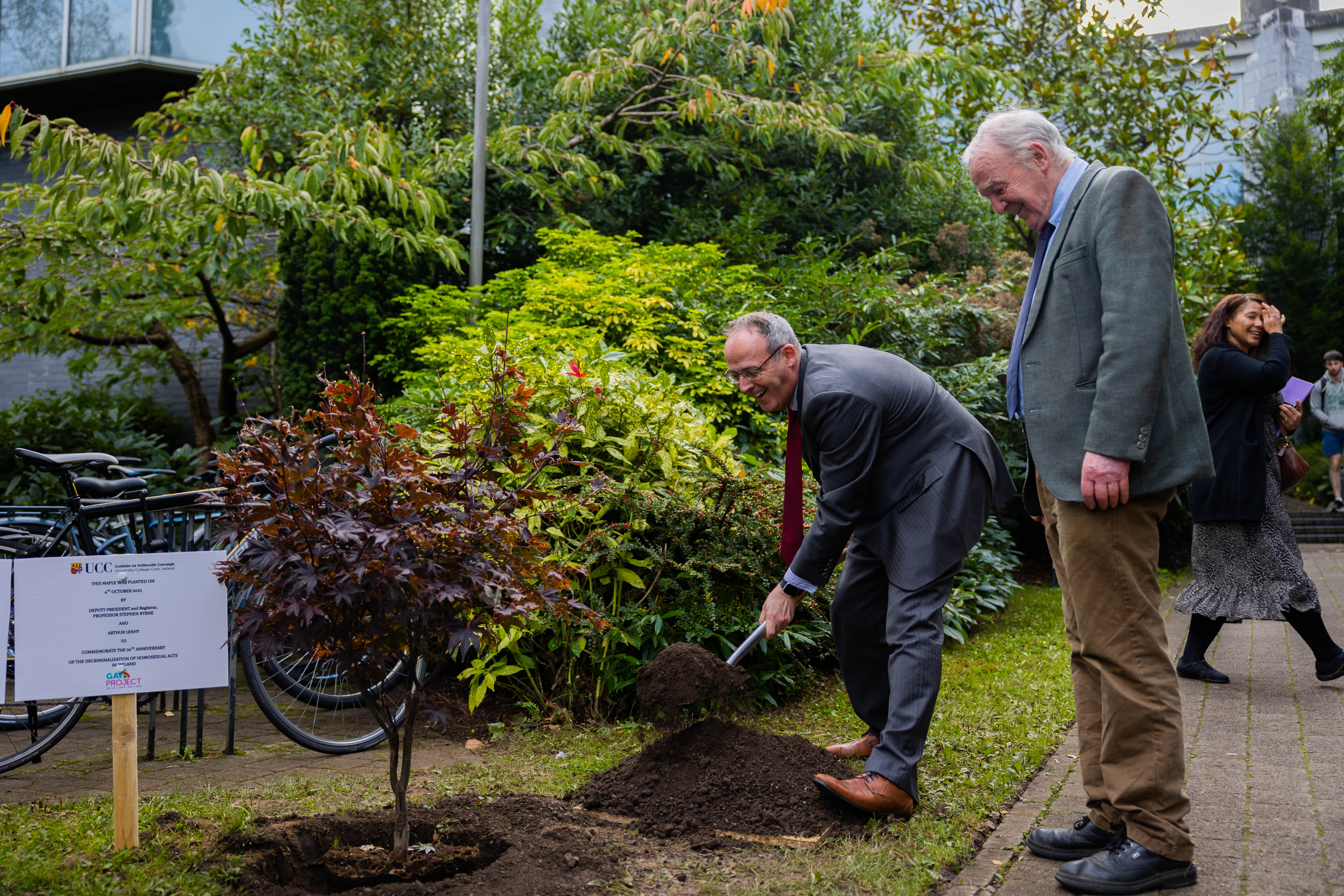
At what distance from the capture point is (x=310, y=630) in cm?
284

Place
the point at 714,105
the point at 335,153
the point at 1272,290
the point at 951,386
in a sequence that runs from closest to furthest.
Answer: the point at 335,153
the point at 951,386
the point at 714,105
the point at 1272,290

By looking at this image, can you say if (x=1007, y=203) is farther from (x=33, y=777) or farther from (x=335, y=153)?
(x=335, y=153)

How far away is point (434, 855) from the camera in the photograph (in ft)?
9.87

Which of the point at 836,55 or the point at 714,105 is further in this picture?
the point at 836,55

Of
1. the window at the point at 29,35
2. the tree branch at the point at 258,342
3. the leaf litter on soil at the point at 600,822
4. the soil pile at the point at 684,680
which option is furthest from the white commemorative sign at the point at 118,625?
the window at the point at 29,35

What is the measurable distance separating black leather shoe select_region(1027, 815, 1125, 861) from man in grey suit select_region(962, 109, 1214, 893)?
0.03 metres

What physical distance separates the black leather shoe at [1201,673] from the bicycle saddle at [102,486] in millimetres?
5187

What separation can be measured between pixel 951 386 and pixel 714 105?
3346 mm

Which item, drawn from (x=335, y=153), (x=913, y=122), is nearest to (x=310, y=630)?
(x=335, y=153)

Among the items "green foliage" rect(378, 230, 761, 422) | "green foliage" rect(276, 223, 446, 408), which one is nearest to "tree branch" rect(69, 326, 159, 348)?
"green foliage" rect(276, 223, 446, 408)

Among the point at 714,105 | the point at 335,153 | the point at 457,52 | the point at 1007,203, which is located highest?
the point at 457,52

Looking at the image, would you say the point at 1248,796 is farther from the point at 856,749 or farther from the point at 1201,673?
the point at 1201,673

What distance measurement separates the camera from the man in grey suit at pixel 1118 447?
2717 mm

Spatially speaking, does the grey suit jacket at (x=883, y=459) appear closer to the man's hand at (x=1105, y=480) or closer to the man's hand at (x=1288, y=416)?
the man's hand at (x=1105, y=480)
